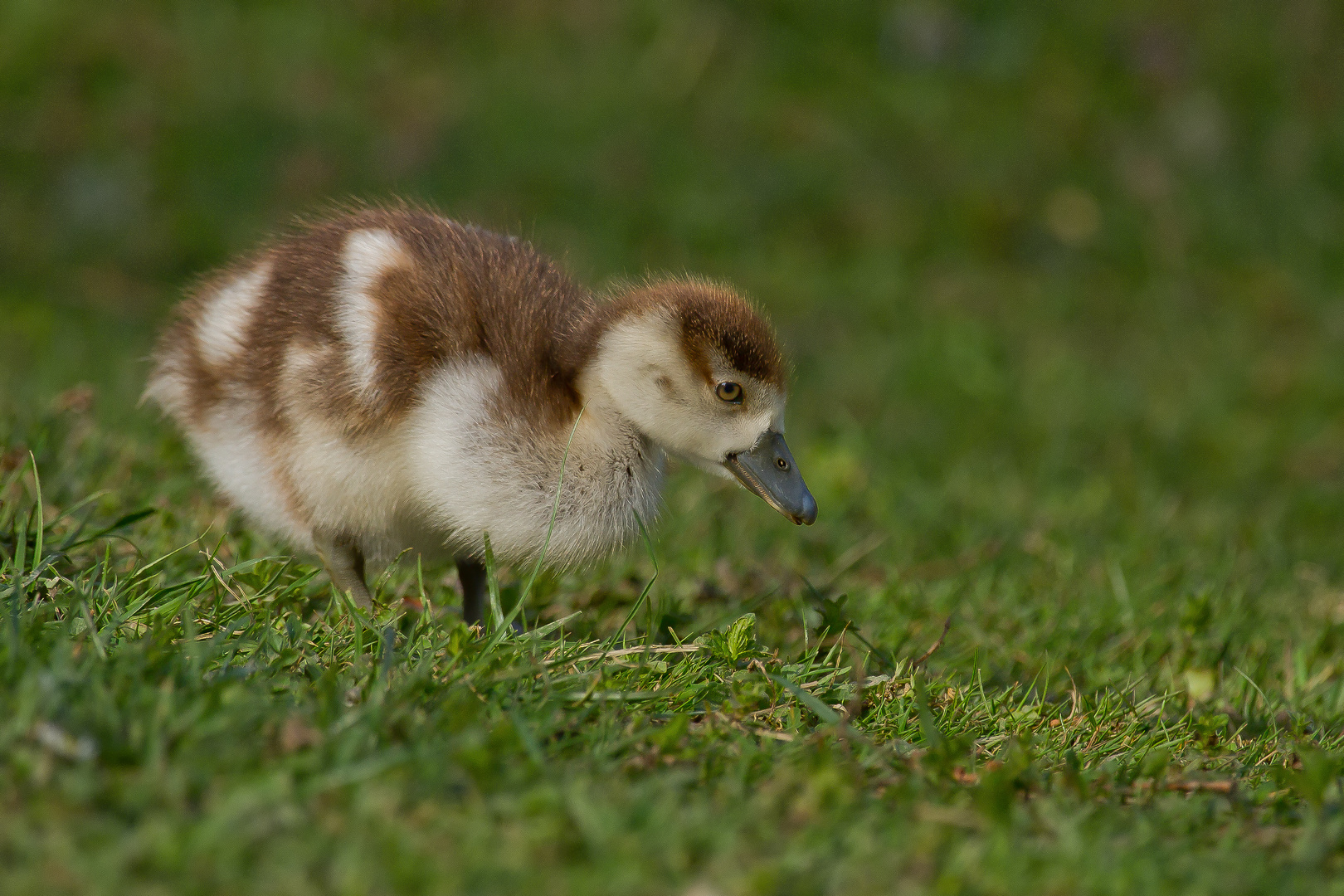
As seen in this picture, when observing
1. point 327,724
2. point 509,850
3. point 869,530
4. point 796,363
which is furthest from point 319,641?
point 796,363

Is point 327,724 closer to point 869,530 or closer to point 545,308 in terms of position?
point 545,308

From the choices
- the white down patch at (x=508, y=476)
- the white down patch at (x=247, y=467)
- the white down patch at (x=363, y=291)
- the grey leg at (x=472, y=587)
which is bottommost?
the grey leg at (x=472, y=587)

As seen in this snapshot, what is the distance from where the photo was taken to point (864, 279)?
29.3ft

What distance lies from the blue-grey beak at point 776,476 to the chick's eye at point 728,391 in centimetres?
15

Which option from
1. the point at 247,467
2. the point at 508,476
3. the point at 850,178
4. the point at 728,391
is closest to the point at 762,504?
the point at 728,391

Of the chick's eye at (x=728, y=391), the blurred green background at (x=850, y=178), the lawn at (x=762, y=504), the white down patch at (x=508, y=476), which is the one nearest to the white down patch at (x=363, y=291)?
the white down patch at (x=508, y=476)

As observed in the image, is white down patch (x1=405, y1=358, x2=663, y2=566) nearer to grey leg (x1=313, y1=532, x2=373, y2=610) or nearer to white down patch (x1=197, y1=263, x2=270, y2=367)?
grey leg (x1=313, y1=532, x2=373, y2=610)

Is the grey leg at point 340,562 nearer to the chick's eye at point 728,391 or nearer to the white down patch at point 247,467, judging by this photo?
the white down patch at point 247,467

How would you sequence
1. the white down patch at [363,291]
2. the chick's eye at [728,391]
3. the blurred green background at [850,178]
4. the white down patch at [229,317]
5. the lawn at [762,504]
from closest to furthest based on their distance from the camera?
the lawn at [762,504]
the white down patch at [363,291]
the chick's eye at [728,391]
the white down patch at [229,317]
the blurred green background at [850,178]

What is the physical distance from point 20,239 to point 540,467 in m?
6.12

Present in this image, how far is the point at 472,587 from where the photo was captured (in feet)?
12.6

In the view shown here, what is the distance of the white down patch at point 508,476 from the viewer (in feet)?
11.5

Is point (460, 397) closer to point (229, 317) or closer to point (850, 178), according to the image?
point (229, 317)

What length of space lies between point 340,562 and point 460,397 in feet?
1.86
